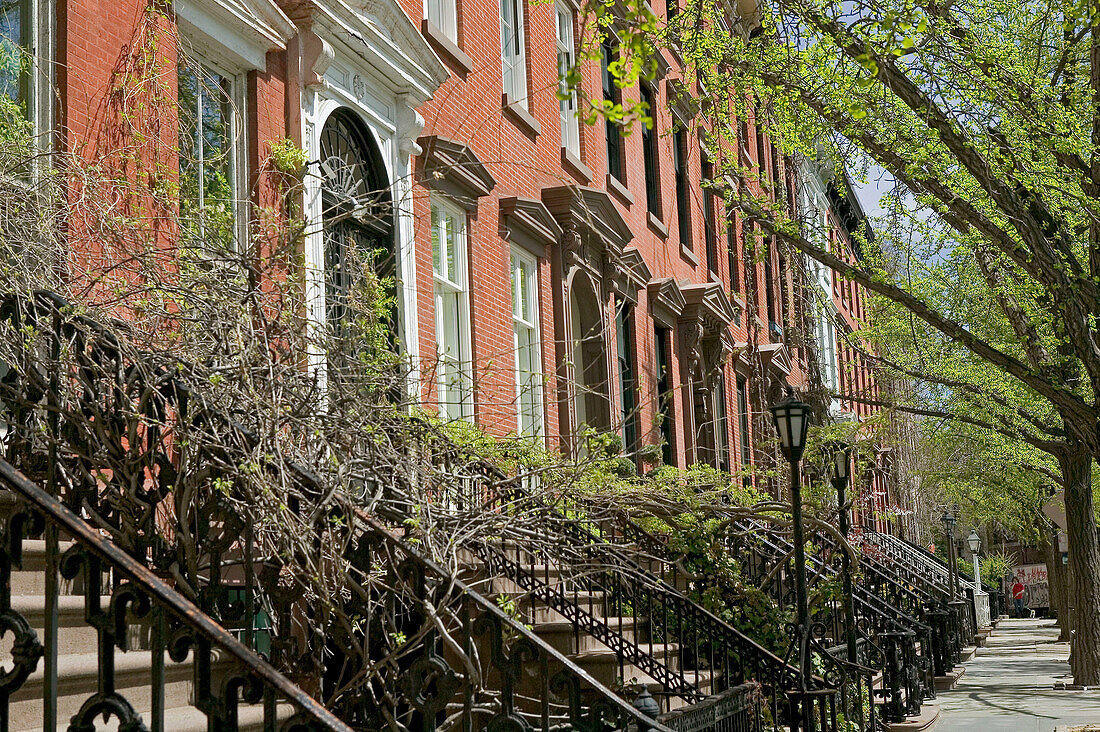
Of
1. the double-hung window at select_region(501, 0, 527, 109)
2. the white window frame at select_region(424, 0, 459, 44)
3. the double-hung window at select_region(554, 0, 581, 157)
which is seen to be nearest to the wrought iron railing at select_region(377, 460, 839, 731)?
the white window frame at select_region(424, 0, 459, 44)

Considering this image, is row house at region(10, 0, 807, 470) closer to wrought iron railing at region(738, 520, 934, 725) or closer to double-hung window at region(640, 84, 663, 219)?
double-hung window at region(640, 84, 663, 219)

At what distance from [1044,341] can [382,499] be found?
15699 millimetres

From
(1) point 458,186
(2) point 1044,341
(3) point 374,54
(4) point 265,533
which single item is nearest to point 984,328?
(2) point 1044,341

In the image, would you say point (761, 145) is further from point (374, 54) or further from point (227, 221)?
point (227, 221)

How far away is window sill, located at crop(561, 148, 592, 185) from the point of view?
15.5 metres

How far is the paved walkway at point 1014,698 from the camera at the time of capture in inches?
542

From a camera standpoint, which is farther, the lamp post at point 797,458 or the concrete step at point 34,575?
the lamp post at point 797,458

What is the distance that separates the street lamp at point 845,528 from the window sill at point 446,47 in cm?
579

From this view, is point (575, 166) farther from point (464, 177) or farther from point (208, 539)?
point (208, 539)

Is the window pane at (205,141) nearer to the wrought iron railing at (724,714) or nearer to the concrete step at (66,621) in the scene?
the concrete step at (66,621)

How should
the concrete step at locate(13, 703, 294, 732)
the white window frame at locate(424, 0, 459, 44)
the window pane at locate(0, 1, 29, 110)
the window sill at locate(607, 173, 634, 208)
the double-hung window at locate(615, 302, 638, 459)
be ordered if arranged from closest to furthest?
the concrete step at locate(13, 703, 294, 732) < the window pane at locate(0, 1, 29, 110) < the white window frame at locate(424, 0, 459, 44) < the window sill at locate(607, 173, 634, 208) < the double-hung window at locate(615, 302, 638, 459)

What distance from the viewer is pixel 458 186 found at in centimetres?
1209

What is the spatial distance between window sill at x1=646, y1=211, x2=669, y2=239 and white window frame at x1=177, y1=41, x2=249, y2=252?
405 inches

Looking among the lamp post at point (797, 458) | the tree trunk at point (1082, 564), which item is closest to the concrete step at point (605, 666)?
the lamp post at point (797, 458)
